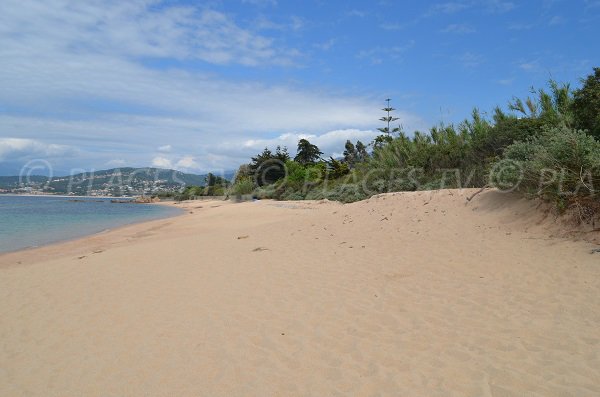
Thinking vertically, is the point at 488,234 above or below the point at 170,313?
above

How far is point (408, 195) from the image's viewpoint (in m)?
13.8

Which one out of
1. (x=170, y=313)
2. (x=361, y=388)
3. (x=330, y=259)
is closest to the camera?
(x=361, y=388)

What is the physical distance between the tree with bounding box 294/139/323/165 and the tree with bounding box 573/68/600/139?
42.4 meters

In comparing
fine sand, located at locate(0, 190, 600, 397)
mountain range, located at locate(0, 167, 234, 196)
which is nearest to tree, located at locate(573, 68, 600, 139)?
fine sand, located at locate(0, 190, 600, 397)

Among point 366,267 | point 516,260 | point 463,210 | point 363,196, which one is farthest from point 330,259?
point 363,196

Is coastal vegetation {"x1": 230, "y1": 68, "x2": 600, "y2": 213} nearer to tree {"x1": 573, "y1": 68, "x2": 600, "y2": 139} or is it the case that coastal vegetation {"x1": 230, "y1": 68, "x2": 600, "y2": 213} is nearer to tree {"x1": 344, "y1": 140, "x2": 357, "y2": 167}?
tree {"x1": 573, "y1": 68, "x2": 600, "y2": 139}

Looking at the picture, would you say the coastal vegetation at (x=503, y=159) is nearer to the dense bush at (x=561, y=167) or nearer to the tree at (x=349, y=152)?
the dense bush at (x=561, y=167)

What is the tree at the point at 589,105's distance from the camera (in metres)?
9.10

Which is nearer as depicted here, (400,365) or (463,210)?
(400,365)

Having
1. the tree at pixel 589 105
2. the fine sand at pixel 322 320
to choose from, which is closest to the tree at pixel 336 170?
the tree at pixel 589 105

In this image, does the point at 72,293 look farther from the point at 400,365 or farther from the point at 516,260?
the point at 516,260

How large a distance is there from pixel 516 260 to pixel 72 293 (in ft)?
25.5

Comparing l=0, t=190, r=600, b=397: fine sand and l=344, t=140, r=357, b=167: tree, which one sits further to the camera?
l=344, t=140, r=357, b=167: tree

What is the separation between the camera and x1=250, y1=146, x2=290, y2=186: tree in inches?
1912
